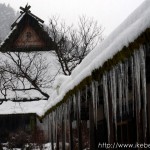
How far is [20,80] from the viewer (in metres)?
29.3

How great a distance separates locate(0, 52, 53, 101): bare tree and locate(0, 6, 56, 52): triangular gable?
68 cm

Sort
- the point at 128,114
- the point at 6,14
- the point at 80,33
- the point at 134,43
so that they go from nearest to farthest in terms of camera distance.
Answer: the point at 134,43
the point at 128,114
the point at 80,33
the point at 6,14

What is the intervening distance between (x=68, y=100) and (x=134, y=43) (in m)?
5.08

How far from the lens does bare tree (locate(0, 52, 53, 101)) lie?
1140 inches

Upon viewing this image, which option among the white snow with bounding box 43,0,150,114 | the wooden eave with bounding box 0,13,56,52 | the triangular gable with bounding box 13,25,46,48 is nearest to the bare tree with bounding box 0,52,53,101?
the wooden eave with bounding box 0,13,56,52

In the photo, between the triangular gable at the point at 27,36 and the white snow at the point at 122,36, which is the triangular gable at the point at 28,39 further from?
the white snow at the point at 122,36

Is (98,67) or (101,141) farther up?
(98,67)

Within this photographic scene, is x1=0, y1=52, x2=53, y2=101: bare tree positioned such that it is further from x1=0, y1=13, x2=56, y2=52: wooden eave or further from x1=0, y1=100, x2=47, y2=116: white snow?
x1=0, y1=100, x2=47, y2=116: white snow

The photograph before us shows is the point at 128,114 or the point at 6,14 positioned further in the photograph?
the point at 6,14

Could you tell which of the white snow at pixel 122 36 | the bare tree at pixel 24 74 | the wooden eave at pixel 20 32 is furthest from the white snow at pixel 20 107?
the white snow at pixel 122 36

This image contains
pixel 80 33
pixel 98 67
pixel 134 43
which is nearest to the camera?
pixel 134 43

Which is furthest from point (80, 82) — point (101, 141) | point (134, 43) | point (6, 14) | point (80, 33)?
point (6, 14)

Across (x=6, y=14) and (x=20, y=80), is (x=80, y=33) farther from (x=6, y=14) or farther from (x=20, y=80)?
(x=6, y=14)

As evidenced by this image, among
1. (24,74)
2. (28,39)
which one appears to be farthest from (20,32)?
(24,74)
